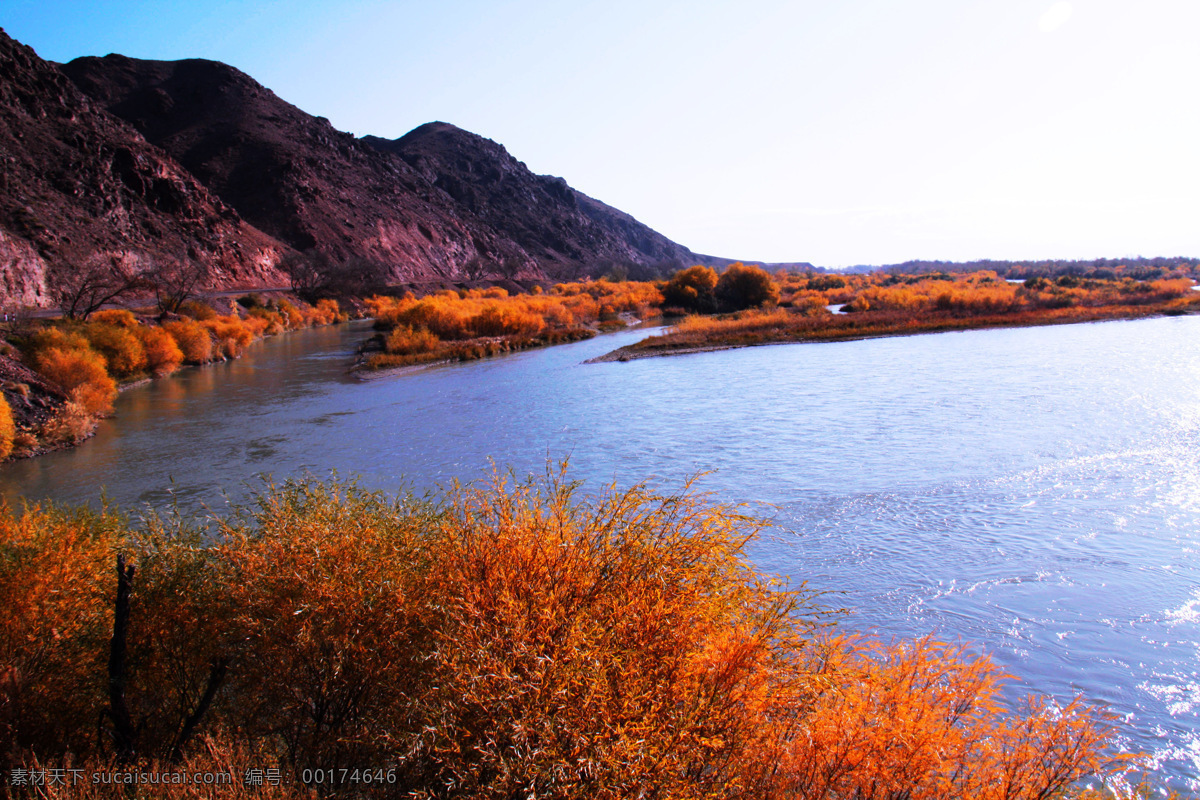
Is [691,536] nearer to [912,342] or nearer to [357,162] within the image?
[912,342]

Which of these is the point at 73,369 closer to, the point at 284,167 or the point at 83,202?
the point at 83,202

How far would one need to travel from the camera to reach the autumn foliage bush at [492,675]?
339 centimetres

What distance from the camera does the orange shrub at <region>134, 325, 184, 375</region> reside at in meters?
28.3

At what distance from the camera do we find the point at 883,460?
14.0 m

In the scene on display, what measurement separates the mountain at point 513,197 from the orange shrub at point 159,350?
311ft

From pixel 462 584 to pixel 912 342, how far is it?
35897mm

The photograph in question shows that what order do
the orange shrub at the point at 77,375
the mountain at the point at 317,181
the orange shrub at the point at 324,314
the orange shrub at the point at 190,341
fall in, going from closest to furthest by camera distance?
the orange shrub at the point at 77,375 < the orange shrub at the point at 190,341 < the orange shrub at the point at 324,314 < the mountain at the point at 317,181

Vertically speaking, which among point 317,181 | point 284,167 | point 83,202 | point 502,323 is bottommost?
point 502,323

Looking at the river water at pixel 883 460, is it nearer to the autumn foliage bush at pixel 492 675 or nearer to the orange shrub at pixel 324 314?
the autumn foliage bush at pixel 492 675

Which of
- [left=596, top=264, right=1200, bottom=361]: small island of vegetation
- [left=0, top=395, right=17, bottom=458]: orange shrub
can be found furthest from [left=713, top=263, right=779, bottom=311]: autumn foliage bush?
[left=0, top=395, right=17, bottom=458]: orange shrub

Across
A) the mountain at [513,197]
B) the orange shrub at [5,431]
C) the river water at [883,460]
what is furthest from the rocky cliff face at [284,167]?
the orange shrub at [5,431]

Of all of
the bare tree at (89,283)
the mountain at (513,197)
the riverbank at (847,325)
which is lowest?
the riverbank at (847,325)

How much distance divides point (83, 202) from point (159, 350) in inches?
1114

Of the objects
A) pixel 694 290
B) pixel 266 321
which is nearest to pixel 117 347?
pixel 266 321
